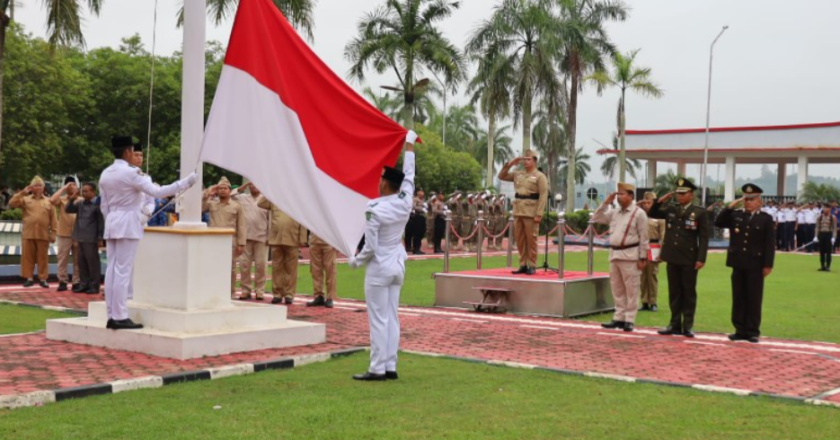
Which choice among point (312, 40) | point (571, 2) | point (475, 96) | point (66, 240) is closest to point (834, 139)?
point (571, 2)

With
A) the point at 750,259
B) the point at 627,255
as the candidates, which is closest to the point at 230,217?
the point at 627,255

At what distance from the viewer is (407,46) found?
37.6 m

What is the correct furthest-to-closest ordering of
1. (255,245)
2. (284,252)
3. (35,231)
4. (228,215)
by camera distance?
(35,231) < (255,245) < (284,252) < (228,215)

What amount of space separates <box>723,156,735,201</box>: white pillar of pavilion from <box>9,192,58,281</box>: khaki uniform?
135 feet

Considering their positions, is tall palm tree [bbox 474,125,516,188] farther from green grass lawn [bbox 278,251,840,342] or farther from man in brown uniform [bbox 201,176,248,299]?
man in brown uniform [bbox 201,176,248,299]

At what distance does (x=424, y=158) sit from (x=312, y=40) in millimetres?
20843

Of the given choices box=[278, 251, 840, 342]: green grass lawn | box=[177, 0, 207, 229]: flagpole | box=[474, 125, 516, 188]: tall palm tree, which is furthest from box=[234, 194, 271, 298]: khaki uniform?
box=[474, 125, 516, 188]: tall palm tree

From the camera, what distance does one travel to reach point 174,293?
9461 mm

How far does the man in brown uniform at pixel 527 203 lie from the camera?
46.6 feet

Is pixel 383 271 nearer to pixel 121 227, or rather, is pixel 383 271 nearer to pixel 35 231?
pixel 121 227

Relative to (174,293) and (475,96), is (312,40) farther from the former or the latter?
(475,96)

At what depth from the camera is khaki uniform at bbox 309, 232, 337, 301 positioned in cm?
1402

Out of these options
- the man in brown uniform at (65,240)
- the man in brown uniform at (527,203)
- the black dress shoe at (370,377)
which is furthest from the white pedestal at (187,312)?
the man in brown uniform at (65,240)

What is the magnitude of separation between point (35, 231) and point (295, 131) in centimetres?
861
